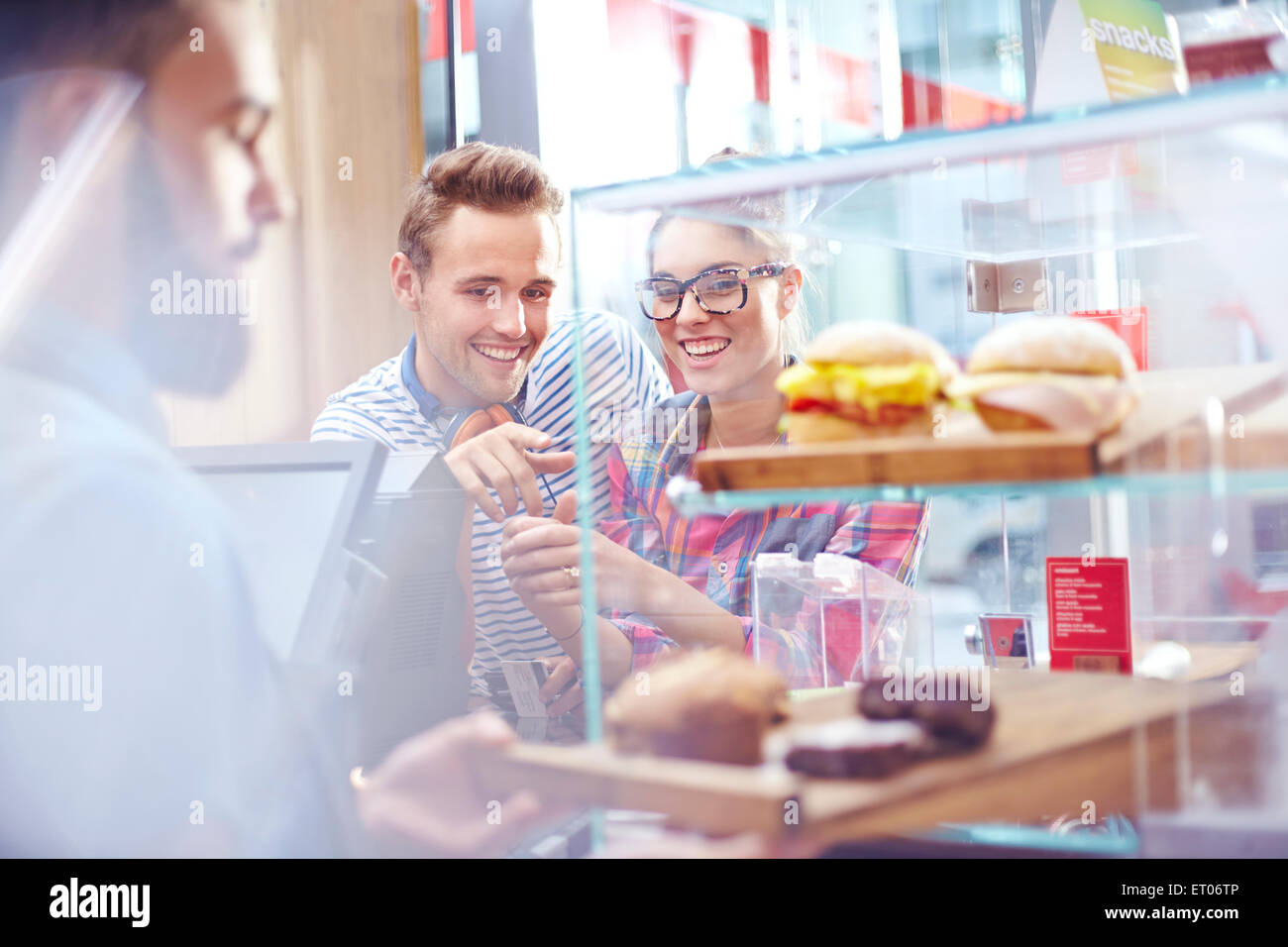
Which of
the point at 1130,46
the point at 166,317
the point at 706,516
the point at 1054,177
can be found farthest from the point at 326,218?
the point at 1054,177

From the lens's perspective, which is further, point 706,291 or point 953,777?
point 706,291

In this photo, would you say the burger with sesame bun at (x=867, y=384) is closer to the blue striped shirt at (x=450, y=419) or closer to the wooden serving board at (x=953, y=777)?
the wooden serving board at (x=953, y=777)

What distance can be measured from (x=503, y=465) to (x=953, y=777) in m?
1.20

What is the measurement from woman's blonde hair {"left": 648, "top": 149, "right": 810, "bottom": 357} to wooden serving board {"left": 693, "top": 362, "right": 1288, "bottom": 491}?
23cm

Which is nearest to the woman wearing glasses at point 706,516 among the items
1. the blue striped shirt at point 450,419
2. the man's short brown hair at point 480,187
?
the blue striped shirt at point 450,419

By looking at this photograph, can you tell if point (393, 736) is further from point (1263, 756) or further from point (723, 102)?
point (723, 102)

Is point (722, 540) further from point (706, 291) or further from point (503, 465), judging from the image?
point (503, 465)

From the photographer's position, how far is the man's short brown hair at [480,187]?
7.56 feet

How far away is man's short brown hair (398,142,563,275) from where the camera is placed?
90.7 inches

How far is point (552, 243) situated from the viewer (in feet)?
7.68

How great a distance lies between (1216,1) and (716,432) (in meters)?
2.14

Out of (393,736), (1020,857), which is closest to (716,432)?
(1020,857)

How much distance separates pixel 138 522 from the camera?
1.20 meters

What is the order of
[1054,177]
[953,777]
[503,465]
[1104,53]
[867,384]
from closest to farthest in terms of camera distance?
[953,777] < [867,384] < [1054,177] < [1104,53] < [503,465]
